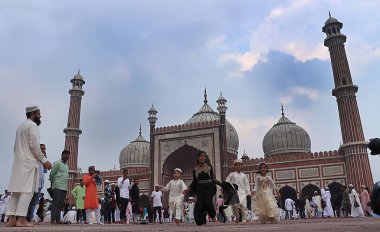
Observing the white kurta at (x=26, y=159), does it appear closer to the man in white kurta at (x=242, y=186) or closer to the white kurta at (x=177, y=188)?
the white kurta at (x=177, y=188)

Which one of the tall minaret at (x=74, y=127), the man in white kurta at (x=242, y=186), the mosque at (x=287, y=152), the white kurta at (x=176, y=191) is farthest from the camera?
the tall minaret at (x=74, y=127)

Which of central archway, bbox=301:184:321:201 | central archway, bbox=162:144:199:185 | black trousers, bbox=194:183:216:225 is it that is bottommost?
black trousers, bbox=194:183:216:225

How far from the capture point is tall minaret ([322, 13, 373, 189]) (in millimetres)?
21484

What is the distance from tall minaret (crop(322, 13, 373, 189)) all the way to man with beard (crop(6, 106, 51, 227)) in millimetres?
20826

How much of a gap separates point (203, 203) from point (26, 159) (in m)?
2.56

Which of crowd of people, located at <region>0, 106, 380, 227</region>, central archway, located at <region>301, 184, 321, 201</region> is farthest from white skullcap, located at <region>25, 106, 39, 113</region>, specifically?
central archway, located at <region>301, 184, 321, 201</region>

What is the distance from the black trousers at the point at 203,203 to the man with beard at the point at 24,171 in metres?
2.23

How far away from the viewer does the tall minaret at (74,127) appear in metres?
28.3

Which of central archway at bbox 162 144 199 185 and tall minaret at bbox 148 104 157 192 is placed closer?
tall minaret at bbox 148 104 157 192

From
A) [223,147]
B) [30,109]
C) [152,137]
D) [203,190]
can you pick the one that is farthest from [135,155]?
[30,109]

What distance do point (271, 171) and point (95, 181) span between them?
727 inches

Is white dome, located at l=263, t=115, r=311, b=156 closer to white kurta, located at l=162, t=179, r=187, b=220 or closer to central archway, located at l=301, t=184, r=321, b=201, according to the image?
central archway, located at l=301, t=184, r=321, b=201

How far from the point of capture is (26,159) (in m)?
4.24

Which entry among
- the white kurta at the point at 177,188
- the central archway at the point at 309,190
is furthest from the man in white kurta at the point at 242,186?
the central archway at the point at 309,190
